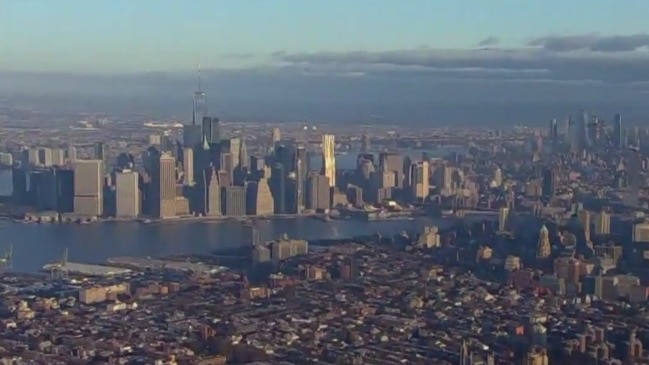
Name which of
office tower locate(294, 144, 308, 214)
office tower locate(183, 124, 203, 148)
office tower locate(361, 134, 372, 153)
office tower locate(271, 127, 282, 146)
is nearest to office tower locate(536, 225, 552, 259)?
office tower locate(361, 134, 372, 153)

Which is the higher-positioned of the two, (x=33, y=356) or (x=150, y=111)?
(x=150, y=111)

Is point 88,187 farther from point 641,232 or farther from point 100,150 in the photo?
point 641,232

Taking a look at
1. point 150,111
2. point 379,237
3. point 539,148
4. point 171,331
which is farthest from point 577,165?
point 171,331

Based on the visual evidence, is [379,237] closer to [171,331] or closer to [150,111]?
[150,111]

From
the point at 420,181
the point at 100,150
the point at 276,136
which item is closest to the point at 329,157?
the point at 276,136

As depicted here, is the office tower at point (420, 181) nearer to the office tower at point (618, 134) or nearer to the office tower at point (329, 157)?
the office tower at point (329, 157)

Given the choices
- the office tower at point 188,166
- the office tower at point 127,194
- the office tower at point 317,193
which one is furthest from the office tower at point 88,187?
the office tower at point 317,193
